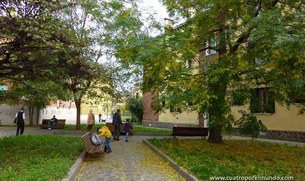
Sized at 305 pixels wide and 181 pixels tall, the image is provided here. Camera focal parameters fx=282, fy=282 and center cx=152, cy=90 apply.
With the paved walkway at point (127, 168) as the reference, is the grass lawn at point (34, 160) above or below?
above

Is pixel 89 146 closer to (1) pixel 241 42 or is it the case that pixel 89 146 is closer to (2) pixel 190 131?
(2) pixel 190 131

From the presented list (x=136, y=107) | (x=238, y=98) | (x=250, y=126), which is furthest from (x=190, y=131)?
(x=136, y=107)

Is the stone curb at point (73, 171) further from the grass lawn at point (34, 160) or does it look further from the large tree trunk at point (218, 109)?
the large tree trunk at point (218, 109)

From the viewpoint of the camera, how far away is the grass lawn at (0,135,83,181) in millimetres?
7163

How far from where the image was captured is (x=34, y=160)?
9.10 m

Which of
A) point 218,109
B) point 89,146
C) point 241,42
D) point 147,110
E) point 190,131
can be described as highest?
point 241,42

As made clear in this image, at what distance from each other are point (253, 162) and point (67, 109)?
44731 millimetres

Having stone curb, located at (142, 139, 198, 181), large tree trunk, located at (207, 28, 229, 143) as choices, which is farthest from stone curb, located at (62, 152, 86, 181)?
large tree trunk, located at (207, 28, 229, 143)

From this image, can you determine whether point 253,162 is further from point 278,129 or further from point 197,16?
point 278,129

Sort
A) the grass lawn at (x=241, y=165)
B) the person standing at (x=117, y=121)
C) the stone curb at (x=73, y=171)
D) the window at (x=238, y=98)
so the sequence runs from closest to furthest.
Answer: the stone curb at (x=73, y=171) < the grass lawn at (x=241, y=165) < the window at (x=238, y=98) < the person standing at (x=117, y=121)

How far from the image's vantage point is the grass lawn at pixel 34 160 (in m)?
7.16

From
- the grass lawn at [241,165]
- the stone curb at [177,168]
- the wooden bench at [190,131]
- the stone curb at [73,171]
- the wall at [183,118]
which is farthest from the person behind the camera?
the wall at [183,118]

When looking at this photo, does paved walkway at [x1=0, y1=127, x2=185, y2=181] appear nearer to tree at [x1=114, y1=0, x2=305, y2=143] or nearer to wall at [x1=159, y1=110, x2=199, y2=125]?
tree at [x1=114, y1=0, x2=305, y2=143]

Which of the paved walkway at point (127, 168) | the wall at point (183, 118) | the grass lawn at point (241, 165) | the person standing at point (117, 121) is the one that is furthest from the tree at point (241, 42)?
the wall at point (183, 118)
